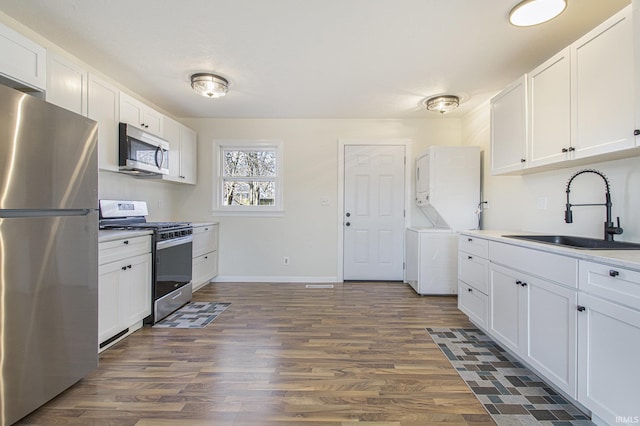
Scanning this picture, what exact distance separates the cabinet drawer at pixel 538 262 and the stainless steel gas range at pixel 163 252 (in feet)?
9.89

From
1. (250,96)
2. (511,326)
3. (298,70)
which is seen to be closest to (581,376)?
(511,326)

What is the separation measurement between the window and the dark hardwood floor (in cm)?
182

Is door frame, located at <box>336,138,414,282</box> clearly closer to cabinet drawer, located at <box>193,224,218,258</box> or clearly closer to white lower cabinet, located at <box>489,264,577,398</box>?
cabinet drawer, located at <box>193,224,218,258</box>

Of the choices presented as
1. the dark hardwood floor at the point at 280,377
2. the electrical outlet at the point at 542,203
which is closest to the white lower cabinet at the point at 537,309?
the dark hardwood floor at the point at 280,377

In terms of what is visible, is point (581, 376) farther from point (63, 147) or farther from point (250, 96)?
point (250, 96)

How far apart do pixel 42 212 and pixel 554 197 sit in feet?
12.0

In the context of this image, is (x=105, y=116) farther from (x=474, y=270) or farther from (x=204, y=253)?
(x=474, y=270)

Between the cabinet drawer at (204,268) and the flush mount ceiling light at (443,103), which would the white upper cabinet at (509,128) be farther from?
the cabinet drawer at (204,268)

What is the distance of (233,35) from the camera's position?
2.17m

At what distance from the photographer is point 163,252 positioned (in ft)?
8.93

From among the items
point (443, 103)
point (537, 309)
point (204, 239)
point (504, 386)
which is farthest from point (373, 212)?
point (504, 386)

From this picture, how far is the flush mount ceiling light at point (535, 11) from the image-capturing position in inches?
67.5

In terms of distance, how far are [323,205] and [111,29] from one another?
9.80 ft

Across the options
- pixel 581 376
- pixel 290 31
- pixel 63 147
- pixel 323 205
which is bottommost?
pixel 581 376
